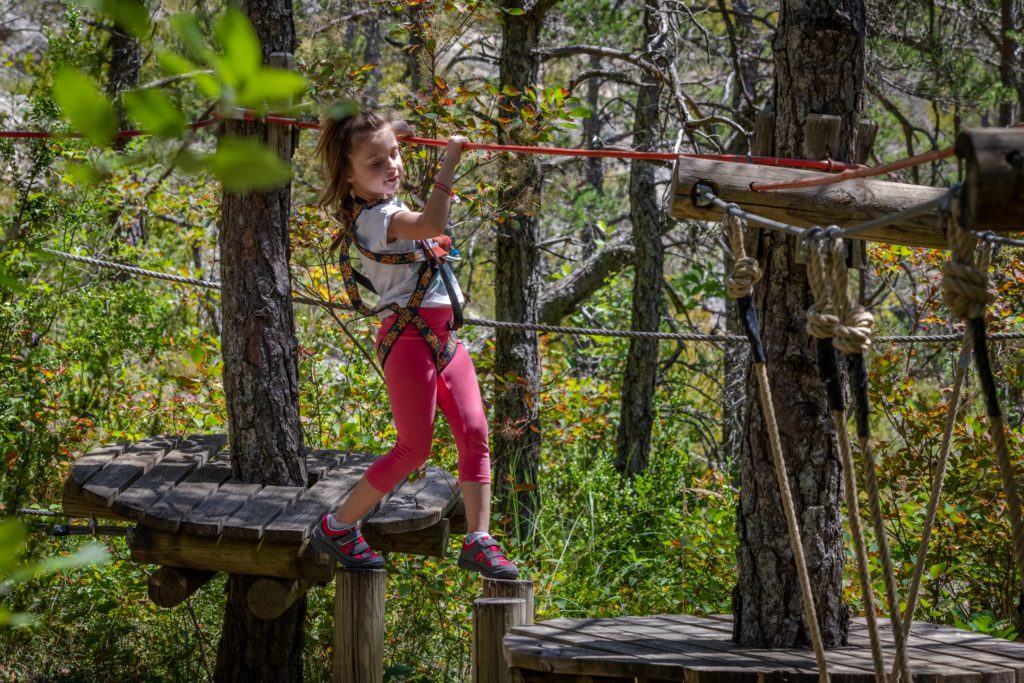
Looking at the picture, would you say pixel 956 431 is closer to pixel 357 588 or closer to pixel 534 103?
pixel 534 103

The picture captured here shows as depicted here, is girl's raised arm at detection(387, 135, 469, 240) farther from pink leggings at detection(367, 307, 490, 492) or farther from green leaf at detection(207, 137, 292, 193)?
green leaf at detection(207, 137, 292, 193)

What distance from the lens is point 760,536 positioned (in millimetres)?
2895

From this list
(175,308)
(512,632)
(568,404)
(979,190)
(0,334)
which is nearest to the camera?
(979,190)

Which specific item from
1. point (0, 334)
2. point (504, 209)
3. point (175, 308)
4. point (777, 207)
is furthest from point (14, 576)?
point (175, 308)

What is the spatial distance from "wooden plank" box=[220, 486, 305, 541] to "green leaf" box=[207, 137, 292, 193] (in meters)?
2.56

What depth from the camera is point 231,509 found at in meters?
3.20

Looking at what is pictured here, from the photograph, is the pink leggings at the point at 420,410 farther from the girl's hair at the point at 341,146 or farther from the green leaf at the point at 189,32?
the green leaf at the point at 189,32

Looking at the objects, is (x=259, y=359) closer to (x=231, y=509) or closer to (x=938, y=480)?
(x=231, y=509)

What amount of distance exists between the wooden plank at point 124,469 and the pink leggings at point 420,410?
871mm

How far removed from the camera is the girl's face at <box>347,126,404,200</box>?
3.15 meters

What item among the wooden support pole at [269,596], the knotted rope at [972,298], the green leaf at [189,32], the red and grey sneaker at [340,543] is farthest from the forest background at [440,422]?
the green leaf at [189,32]

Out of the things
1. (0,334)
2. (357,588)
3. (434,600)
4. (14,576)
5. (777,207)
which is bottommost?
(434,600)

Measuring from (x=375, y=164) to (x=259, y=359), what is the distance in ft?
2.69

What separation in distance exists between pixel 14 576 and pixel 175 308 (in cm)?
694
